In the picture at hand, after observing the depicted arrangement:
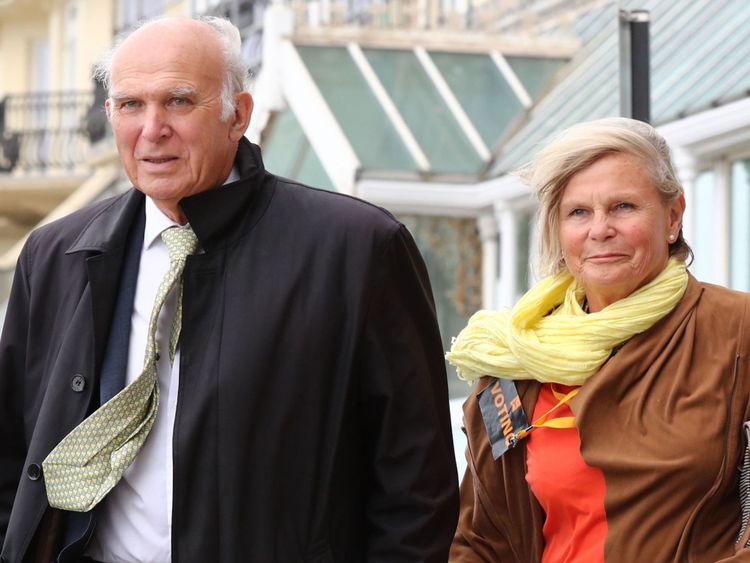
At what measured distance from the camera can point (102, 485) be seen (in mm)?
3768

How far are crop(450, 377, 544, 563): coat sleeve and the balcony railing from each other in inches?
988

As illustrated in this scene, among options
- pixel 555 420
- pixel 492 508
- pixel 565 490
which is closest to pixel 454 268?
pixel 492 508

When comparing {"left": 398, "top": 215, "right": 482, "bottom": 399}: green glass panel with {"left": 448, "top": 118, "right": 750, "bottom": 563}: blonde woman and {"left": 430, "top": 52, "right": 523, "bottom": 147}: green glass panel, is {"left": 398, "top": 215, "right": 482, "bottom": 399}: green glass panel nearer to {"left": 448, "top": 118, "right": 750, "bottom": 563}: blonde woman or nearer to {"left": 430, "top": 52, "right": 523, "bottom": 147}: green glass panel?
{"left": 430, "top": 52, "right": 523, "bottom": 147}: green glass panel

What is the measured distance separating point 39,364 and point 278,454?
74 cm

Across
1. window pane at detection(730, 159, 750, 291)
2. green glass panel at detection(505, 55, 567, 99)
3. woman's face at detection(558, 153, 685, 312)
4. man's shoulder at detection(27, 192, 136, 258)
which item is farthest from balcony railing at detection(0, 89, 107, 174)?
woman's face at detection(558, 153, 685, 312)

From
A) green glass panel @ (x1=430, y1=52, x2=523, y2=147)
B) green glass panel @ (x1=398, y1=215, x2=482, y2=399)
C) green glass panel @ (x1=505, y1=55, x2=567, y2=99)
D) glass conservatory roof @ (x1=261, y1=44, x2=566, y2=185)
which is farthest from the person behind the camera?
green glass panel @ (x1=505, y1=55, x2=567, y2=99)

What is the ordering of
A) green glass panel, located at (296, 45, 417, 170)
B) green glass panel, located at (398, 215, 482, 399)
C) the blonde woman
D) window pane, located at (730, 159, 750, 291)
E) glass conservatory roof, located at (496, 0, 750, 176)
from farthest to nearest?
green glass panel, located at (398, 215, 482, 399)
green glass panel, located at (296, 45, 417, 170)
glass conservatory roof, located at (496, 0, 750, 176)
window pane, located at (730, 159, 750, 291)
the blonde woman

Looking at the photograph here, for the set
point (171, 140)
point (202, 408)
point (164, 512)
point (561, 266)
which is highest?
point (171, 140)

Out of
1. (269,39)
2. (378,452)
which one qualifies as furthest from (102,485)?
(269,39)

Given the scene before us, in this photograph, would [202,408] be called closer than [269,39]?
Yes

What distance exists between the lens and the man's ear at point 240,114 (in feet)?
13.0

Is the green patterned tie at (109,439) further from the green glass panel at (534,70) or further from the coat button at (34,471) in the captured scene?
the green glass panel at (534,70)

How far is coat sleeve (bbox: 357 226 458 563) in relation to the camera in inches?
149

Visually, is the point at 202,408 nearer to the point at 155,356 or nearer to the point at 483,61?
the point at 155,356
